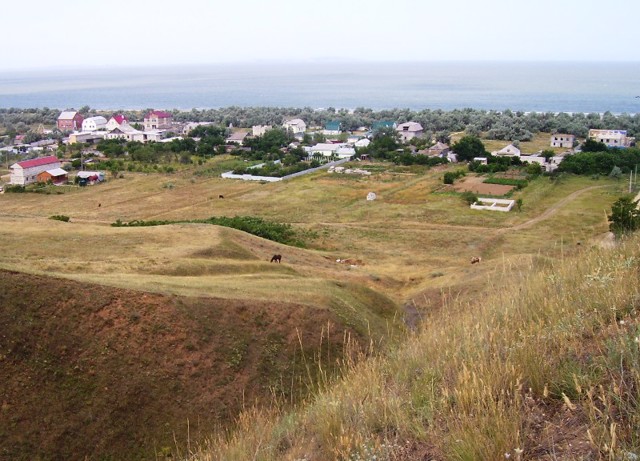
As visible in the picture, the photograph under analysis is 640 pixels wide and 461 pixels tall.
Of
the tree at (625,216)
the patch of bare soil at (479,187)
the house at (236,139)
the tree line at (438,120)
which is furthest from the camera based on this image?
the tree line at (438,120)

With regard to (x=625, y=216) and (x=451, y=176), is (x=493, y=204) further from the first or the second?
(x=625, y=216)

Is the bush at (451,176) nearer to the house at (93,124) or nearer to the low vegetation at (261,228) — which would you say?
the low vegetation at (261,228)

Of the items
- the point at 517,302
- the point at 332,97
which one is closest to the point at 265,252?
the point at 517,302

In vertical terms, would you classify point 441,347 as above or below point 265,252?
above

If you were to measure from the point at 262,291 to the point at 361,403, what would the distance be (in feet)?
41.0

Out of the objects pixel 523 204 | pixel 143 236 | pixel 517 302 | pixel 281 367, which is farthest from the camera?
pixel 523 204

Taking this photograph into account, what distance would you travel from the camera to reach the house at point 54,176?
57094mm

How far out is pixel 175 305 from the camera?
14.6 m

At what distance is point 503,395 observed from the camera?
4.61 meters

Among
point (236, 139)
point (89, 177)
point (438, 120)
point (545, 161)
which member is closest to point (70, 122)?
point (236, 139)

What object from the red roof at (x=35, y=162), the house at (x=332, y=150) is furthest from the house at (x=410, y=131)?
the red roof at (x=35, y=162)

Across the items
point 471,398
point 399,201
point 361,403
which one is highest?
point 471,398

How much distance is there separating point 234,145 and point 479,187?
125 ft

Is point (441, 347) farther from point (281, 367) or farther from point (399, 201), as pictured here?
point (399, 201)
